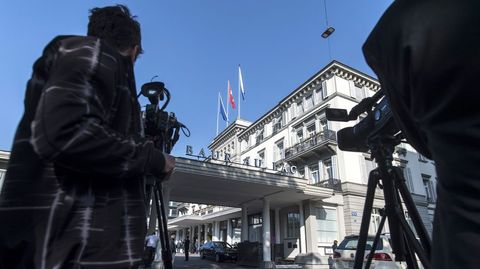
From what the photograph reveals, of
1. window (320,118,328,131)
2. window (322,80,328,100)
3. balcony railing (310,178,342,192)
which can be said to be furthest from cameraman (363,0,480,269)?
window (322,80,328,100)

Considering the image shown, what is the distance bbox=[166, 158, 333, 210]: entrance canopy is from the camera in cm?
1421

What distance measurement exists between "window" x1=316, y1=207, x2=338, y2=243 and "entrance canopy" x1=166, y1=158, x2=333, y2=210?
5.32 feet

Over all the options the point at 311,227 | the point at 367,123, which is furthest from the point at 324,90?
the point at 367,123

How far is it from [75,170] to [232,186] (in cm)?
1583

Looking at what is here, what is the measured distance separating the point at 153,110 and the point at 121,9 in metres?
0.87

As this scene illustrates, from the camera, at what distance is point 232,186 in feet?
54.4

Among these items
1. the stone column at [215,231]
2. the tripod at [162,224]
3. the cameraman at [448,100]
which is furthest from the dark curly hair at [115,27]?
the stone column at [215,231]

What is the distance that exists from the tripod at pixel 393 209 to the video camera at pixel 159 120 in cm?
141

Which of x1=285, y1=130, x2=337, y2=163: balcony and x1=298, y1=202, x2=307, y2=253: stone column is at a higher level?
x1=285, y1=130, x2=337, y2=163: balcony

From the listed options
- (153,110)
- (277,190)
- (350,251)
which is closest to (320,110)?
(277,190)

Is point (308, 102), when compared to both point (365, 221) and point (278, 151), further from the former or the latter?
point (365, 221)

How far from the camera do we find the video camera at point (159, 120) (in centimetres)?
211

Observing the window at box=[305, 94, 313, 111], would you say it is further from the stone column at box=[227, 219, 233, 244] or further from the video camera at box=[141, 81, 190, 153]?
the video camera at box=[141, 81, 190, 153]

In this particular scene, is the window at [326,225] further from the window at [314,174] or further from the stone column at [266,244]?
the stone column at [266,244]
